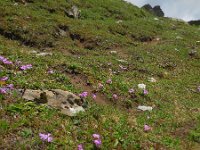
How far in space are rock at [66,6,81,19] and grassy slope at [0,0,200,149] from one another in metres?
0.55

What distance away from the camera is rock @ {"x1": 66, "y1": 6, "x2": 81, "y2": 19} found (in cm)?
3512

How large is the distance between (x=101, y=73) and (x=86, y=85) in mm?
2339

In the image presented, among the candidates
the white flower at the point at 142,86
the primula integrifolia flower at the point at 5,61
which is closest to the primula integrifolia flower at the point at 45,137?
the primula integrifolia flower at the point at 5,61

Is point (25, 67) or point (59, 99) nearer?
point (59, 99)

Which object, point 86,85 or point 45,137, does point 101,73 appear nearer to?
point 86,85

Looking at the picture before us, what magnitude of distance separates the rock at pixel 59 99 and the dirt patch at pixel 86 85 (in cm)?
195

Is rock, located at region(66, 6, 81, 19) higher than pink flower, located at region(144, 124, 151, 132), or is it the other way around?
rock, located at region(66, 6, 81, 19)

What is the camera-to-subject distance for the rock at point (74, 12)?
115ft

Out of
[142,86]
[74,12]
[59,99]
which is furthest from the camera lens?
[74,12]

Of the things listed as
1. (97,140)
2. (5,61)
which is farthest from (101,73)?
(97,140)

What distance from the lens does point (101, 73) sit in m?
20.5

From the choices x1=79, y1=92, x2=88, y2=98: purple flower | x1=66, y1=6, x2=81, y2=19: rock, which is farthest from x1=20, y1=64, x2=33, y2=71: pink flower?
x1=66, y1=6, x2=81, y2=19: rock

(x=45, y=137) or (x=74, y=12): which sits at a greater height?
(x=74, y=12)

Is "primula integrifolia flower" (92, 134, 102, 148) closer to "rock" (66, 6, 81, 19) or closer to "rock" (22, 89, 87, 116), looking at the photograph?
"rock" (22, 89, 87, 116)
